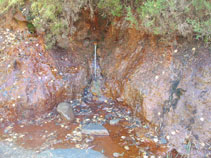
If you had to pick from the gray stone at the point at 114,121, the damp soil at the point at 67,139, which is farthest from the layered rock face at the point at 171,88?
the gray stone at the point at 114,121

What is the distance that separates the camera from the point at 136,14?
162 inches

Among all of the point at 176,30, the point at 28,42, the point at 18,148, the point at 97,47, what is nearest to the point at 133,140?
the point at 18,148

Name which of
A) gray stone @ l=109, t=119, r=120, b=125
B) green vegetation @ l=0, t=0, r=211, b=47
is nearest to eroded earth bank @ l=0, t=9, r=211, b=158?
gray stone @ l=109, t=119, r=120, b=125

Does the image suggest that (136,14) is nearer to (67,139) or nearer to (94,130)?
(94,130)

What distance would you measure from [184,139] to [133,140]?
0.87 m

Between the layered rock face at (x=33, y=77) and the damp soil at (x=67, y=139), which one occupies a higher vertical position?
the layered rock face at (x=33, y=77)

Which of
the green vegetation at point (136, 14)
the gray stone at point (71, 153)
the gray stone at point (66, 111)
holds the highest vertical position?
the green vegetation at point (136, 14)

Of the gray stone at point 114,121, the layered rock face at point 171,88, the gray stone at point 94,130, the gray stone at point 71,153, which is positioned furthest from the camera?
the gray stone at point 114,121

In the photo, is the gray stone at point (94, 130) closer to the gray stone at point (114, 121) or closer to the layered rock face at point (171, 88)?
the gray stone at point (114, 121)

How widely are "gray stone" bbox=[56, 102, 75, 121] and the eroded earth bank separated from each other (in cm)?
2

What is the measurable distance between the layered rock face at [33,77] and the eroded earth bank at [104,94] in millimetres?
20

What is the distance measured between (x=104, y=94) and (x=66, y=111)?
1.17 meters

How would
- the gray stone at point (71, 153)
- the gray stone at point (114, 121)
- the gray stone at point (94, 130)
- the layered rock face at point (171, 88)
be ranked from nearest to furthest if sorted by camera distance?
the gray stone at point (71, 153) → the layered rock face at point (171, 88) → the gray stone at point (94, 130) → the gray stone at point (114, 121)

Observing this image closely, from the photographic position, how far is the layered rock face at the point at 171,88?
128 inches
